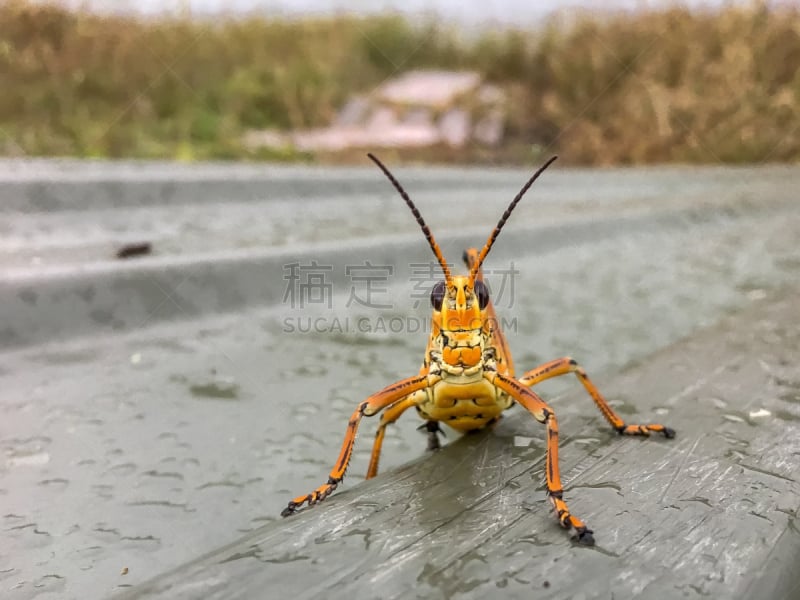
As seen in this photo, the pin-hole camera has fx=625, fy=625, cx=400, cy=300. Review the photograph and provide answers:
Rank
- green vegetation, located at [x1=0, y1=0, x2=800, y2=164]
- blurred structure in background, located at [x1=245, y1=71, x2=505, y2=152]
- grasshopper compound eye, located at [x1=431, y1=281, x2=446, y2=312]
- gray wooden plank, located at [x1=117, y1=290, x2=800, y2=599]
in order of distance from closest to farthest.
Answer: gray wooden plank, located at [x1=117, y1=290, x2=800, y2=599] → grasshopper compound eye, located at [x1=431, y1=281, x2=446, y2=312] → green vegetation, located at [x1=0, y1=0, x2=800, y2=164] → blurred structure in background, located at [x1=245, y1=71, x2=505, y2=152]

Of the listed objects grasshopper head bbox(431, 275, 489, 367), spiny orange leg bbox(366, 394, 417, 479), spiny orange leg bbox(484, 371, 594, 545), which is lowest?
spiny orange leg bbox(366, 394, 417, 479)

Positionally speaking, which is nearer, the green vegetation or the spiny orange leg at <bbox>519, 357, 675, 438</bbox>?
the spiny orange leg at <bbox>519, 357, 675, 438</bbox>

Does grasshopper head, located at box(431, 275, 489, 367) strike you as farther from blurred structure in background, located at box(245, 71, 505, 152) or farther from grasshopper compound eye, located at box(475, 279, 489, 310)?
blurred structure in background, located at box(245, 71, 505, 152)

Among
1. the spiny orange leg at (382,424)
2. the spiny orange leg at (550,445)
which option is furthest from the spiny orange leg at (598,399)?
the spiny orange leg at (382,424)

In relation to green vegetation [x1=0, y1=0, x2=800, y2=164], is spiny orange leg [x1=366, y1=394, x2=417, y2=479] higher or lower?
lower

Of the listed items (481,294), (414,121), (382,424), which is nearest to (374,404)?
(382,424)

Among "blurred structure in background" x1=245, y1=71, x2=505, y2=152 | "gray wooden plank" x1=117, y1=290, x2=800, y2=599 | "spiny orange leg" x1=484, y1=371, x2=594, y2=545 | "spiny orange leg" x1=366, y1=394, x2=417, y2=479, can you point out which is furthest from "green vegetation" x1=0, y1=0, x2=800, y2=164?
"gray wooden plank" x1=117, y1=290, x2=800, y2=599

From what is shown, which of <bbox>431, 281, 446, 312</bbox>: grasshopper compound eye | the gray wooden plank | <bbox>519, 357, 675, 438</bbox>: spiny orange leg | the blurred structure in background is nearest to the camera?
the gray wooden plank

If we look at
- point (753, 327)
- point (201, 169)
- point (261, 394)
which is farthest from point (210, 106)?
point (753, 327)
